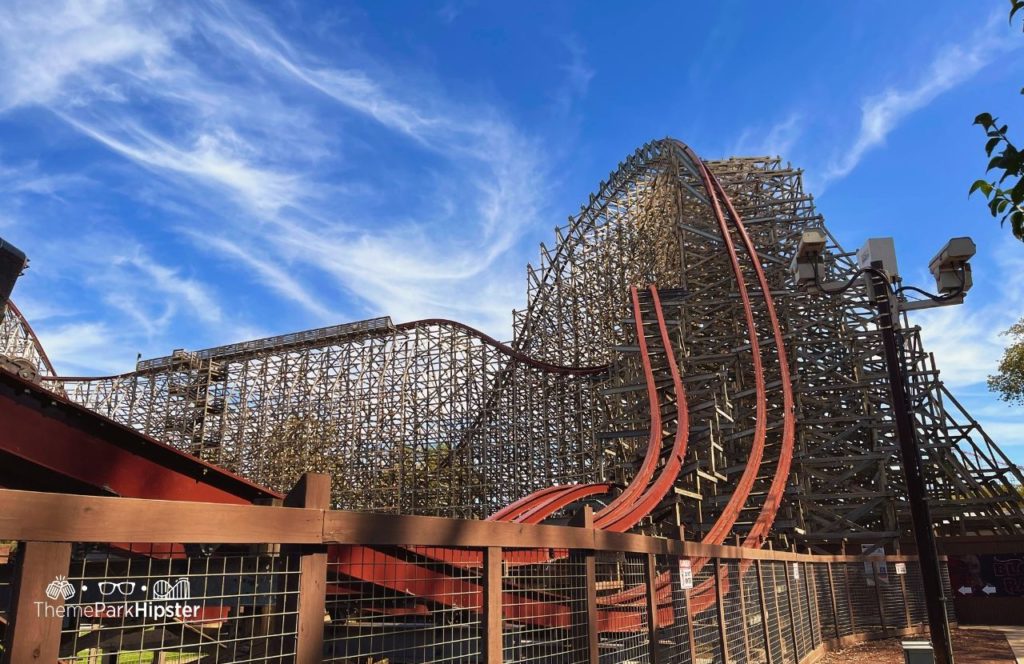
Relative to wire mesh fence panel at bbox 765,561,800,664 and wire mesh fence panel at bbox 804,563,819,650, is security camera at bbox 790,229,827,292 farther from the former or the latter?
wire mesh fence panel at bbox 804,563,819,650

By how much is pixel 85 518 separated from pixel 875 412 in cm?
1699

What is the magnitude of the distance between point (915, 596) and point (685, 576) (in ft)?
30.2

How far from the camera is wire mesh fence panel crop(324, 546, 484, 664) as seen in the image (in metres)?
3.12

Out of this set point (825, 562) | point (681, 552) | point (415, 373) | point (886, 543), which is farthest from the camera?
point (415, 373)

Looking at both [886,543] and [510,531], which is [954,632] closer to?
[886,543]

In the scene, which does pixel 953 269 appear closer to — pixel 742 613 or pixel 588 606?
pixel 742 613

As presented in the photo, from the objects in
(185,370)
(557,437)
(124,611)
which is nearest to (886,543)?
(557,437)

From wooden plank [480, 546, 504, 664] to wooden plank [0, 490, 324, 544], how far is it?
Result: 107 cm

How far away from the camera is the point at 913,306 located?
587cm

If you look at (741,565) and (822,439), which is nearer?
(741,565)

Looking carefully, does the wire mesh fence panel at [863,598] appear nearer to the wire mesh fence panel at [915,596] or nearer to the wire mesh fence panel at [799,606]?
the wire mesh fence panel at [915,596]

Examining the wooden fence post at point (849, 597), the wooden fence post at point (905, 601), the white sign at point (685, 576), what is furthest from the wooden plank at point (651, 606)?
the wooden fence post at point (905, 601)

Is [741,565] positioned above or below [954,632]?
above

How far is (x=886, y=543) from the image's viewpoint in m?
14.5
